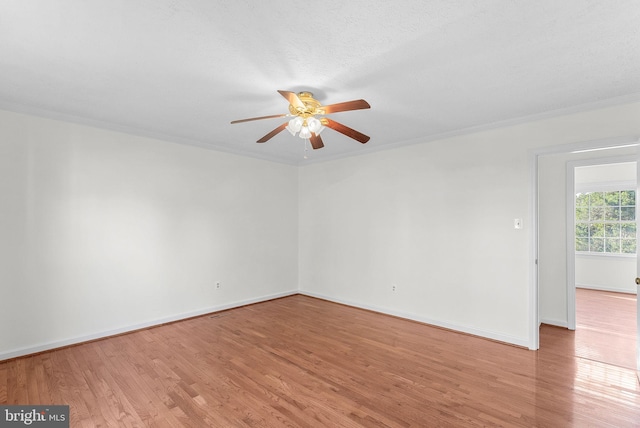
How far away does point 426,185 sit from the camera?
13.9ft

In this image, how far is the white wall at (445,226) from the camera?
3445mm

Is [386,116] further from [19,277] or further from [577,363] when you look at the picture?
[19,277]

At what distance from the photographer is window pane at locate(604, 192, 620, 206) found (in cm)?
633

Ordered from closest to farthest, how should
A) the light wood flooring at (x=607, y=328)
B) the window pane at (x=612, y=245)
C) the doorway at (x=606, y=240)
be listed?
the light wood flooring at (x=607, y=328) → the doorway at (x=606, y=240) → the window pane at (x=612, y=245)

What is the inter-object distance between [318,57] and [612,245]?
7601 mm

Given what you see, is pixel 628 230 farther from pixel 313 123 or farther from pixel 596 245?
pixel 313 123

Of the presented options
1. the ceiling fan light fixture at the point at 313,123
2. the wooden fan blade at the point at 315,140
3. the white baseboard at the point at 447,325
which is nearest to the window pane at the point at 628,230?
the white baseboard at the point at 447,325

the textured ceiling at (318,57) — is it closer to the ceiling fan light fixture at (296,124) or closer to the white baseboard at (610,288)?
the ceiling fan light fixture at (296,124)

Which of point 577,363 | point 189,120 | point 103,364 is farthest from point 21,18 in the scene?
point 577,363

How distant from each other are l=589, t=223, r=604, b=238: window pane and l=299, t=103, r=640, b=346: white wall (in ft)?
11.6

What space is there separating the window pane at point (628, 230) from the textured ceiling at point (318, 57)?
16.4 ft

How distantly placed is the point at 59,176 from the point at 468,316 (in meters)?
5.05

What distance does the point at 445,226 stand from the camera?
4.06 metres

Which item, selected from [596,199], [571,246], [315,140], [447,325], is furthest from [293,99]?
[596,199]
